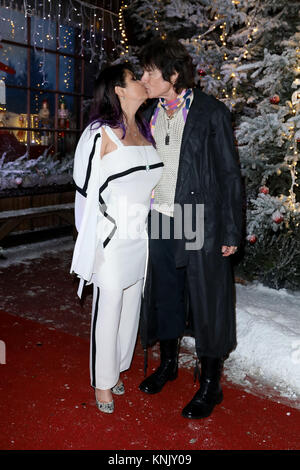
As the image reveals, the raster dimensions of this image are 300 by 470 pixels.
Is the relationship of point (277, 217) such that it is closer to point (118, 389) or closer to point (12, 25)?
point (118, 389)

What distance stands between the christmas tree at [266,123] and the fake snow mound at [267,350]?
815mm

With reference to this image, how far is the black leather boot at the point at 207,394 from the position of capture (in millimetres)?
2910

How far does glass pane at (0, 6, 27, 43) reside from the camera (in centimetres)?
748

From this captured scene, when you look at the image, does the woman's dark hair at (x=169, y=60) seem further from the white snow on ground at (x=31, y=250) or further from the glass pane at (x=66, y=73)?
the glass pane at (x=66, y=73)

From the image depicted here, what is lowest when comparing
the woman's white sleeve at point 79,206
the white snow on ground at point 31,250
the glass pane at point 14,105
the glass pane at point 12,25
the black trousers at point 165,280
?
the white snow on ground at point 31,250

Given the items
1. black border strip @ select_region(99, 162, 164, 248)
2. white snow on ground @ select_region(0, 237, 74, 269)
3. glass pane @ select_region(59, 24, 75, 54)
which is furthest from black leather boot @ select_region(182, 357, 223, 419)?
glass pane @ select_region(59, 24, 75, 54)

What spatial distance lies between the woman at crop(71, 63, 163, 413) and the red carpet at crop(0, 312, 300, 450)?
19 cm

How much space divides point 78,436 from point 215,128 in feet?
6.25

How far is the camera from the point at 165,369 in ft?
10.9

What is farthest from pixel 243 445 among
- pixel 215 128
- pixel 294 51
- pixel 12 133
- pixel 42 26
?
pixel 42 26

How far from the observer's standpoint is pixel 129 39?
8562 mm

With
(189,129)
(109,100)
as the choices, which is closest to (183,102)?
(189,129)

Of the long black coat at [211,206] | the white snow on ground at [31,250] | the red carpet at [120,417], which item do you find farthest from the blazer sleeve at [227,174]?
the white snow on ground at [31,250]
